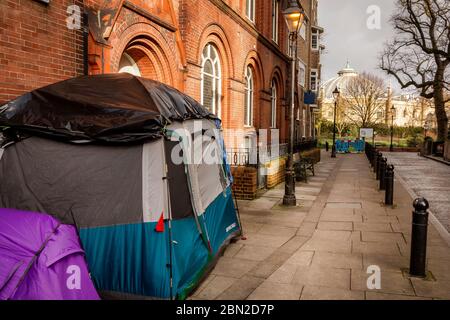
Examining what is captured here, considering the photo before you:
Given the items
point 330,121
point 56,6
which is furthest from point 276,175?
point 330,121

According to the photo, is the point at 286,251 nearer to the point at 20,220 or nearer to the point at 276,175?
the point at 20,220

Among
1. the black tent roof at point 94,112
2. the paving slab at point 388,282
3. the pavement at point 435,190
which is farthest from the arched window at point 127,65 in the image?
the pavement at point 435,190

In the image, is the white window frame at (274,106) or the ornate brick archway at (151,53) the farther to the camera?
the white window frame at (274,106)

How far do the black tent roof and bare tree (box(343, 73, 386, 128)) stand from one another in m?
51.8

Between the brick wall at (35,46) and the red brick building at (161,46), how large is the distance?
14mm

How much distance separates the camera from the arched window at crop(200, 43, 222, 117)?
12.3 meters

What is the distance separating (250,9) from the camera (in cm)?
1644

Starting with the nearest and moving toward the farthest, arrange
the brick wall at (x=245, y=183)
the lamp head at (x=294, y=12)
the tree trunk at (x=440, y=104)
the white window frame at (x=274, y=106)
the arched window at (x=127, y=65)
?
the arched window at (x=127, y=65) < the lamp head at (x=294, y=12) < the brick wall at (x=245, y=183) < the white window frame at (x=274, y=106) < the tree trunk at (x=440, y=104)

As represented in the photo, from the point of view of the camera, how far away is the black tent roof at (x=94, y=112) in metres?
4.25

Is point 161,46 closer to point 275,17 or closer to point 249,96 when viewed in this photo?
point 249,96

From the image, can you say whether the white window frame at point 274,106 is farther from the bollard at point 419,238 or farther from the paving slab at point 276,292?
the paving slab at point 276,292

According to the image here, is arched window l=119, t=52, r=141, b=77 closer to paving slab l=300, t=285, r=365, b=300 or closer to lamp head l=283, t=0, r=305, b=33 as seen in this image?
lamp head l=283, t=0, r=305, b=33

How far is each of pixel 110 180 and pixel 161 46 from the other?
5.66m

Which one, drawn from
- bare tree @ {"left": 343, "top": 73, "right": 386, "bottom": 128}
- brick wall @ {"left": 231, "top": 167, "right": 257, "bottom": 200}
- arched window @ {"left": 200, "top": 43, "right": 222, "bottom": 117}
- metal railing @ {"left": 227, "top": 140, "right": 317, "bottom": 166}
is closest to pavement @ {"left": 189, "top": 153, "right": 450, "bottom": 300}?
brick wall @ {"left": 231, "top": 167, "right": 257, "bottom": 200}
